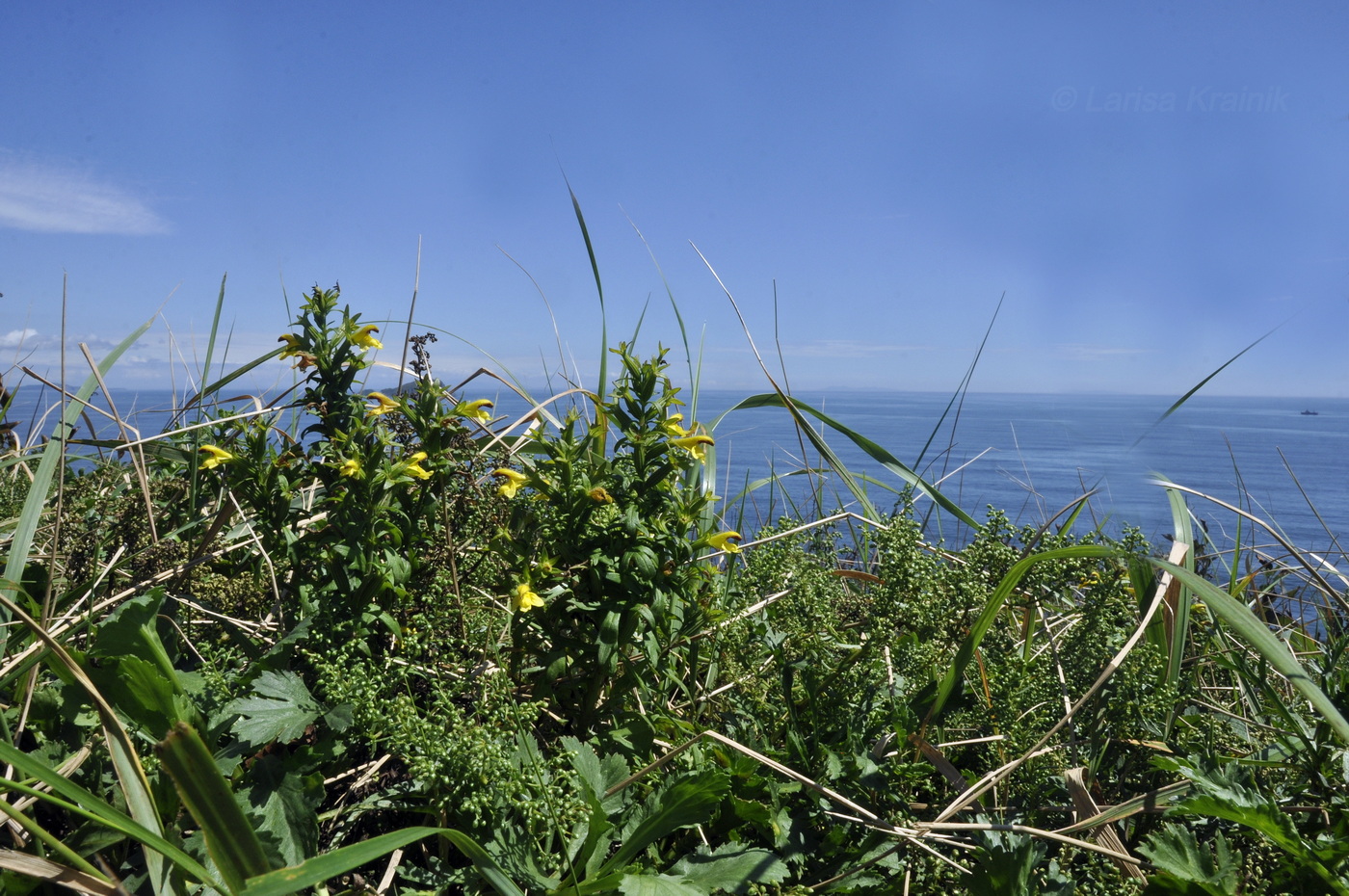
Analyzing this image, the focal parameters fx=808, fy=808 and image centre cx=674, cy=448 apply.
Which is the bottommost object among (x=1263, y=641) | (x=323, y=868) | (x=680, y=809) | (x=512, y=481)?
(x=680, y=809)

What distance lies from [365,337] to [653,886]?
4.18ft

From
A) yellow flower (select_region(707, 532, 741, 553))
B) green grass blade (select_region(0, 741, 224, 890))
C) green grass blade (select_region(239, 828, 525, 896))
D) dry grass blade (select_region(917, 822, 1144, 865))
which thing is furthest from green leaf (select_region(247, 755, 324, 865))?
dry grass blade (select_region(917, 822, 1144, 865))

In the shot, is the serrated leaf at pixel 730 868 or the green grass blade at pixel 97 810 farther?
the serrated leaf at pixel 730 868

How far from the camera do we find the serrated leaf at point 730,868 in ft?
4.72

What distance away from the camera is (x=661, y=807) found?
1.50 m

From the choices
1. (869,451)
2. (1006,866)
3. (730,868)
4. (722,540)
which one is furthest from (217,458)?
(1006,866)

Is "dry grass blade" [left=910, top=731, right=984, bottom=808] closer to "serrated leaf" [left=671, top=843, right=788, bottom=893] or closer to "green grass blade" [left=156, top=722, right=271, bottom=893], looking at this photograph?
"serrated leaf" [left=671, top=843, right=788, bottom=893]

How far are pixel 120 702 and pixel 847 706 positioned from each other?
1417 mm

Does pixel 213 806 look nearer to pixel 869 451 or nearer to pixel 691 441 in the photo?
pixel 691 441

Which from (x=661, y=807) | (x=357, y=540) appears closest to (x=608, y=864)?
(x=661, y=807)

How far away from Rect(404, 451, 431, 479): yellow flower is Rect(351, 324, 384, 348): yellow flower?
0.31 meters

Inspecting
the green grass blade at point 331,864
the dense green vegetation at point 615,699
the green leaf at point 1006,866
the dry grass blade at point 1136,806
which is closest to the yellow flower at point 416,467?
the dense green vegetation at point 615,699

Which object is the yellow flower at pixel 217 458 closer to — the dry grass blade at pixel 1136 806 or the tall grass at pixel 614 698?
the tall grass at pixel 614 698

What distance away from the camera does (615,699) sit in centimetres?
174
